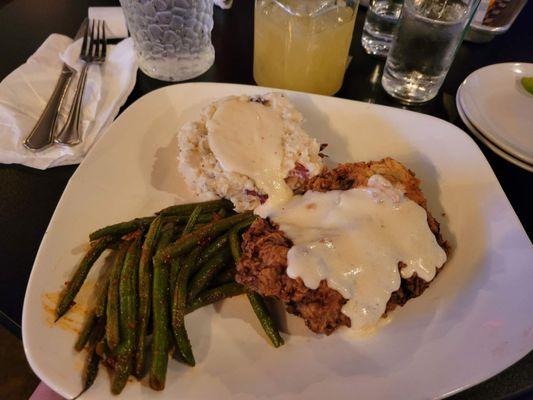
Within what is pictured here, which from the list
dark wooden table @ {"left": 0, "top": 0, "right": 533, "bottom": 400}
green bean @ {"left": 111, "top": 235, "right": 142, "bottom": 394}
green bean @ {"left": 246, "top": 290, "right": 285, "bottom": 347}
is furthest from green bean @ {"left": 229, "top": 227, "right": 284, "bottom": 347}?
dark wooden table @ {"left": 0, "top": 0, "right": 533, "bottom": 400}

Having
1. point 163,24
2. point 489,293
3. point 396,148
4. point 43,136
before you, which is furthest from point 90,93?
point 489,293

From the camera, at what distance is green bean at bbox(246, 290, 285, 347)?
1.31 meters

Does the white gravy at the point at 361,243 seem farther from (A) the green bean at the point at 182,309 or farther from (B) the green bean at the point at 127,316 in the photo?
(B) the green bean at the point at 127,316

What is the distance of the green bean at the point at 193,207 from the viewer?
1.59m

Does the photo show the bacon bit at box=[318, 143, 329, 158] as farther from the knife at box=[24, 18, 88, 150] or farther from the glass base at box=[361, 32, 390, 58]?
the knife at box=[24, 18, 88, 150]

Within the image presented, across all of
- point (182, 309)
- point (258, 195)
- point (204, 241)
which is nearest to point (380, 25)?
point (258, 195)

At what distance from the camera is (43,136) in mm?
1858

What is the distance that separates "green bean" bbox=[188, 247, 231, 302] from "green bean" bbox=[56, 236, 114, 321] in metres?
0.34

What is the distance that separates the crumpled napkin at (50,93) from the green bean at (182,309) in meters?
0.81

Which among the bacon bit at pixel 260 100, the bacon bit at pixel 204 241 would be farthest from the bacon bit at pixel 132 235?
the bacon bit at pixel 260 100

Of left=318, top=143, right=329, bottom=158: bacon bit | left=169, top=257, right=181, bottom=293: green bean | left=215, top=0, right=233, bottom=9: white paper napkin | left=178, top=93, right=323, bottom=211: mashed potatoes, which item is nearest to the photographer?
left=169, top=257, right=181, bottom=293: green bean

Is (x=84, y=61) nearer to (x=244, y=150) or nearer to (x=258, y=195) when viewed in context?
(x=244, y=150)

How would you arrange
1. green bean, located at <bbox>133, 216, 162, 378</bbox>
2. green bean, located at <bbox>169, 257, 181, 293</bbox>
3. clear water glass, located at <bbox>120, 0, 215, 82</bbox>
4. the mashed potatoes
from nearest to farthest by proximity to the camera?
1. green bean, located at <bbox>133, 216, 162, 378</bbox>
2. green bean, located at <bbox>169, 257, 181, 293</bbox>
3. the mashed potatoes
4. clear water glass, located at <bbox>120, 0, 215, 82</bbox>

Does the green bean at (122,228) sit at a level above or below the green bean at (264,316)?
above
